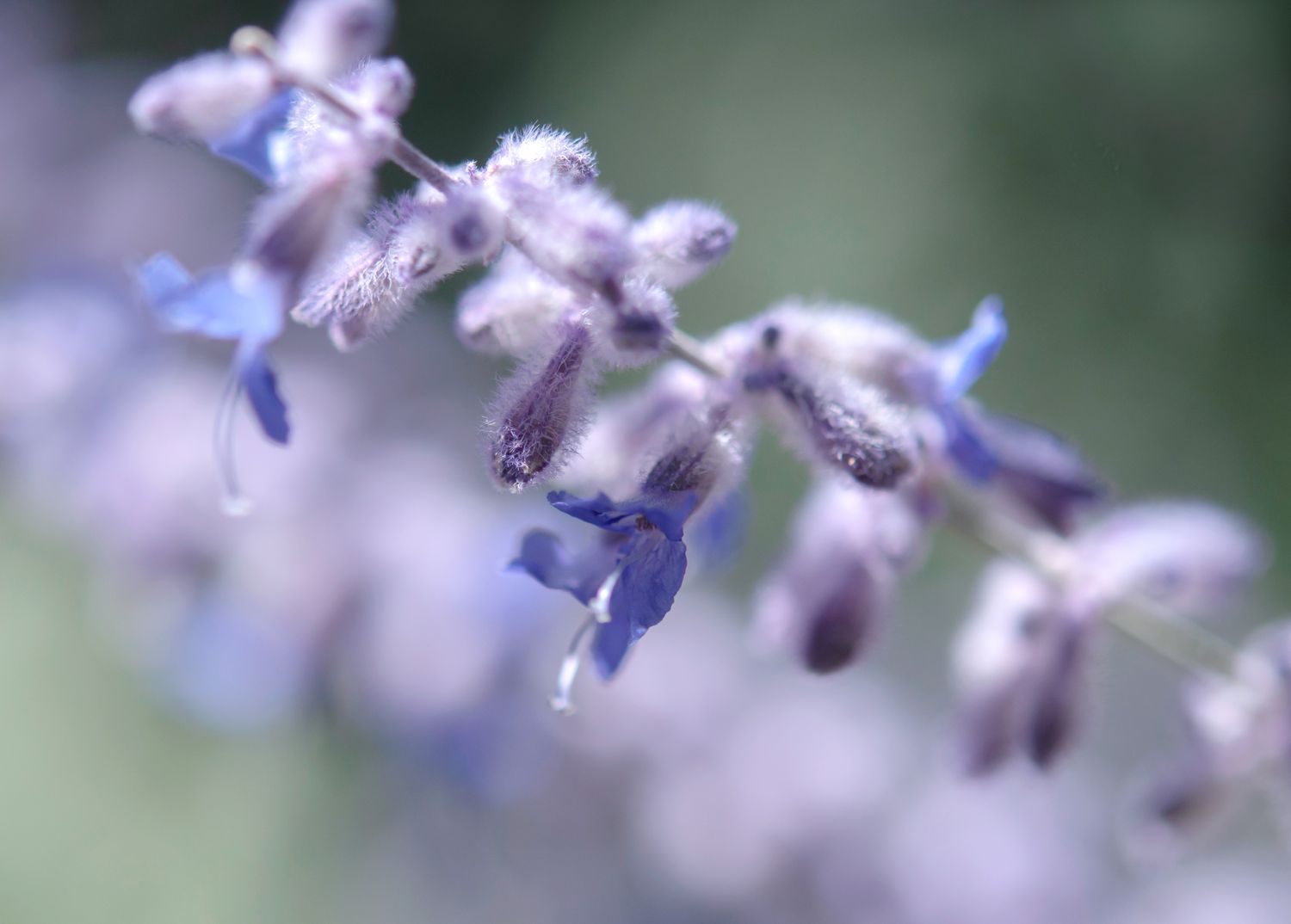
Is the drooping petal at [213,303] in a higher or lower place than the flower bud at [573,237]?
lower

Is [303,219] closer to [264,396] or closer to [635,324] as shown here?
[264,396]

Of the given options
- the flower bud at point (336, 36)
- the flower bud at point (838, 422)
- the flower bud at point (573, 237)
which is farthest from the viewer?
the flower bud at point (336, 36)

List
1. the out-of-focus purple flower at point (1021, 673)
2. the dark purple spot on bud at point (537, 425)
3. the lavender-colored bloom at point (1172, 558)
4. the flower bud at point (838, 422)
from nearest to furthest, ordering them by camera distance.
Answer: the dark purple spot on bud at point (537, 425)
the flower bud at point (838, 422)
the out-of-focus purple flower at point (1021, 673)
the lavender-colored bloom at point (1172, 558)

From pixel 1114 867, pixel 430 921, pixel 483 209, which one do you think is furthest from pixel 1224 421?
pixel 483 209

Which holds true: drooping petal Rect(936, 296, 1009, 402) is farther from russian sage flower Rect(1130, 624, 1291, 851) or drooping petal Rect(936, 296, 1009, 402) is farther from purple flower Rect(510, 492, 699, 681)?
russian sage flower Rect(1130, 624, 1291, 851)

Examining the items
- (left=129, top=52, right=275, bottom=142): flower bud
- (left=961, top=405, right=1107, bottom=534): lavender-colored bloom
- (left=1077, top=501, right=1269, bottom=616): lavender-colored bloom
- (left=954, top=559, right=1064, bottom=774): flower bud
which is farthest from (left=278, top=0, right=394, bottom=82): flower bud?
(left=1077, top=501, right=1269, bottom=616): lavender-colored bloom

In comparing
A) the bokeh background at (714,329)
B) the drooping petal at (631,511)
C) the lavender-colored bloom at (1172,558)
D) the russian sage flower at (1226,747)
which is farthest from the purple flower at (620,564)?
the bokeh background at (714,329)

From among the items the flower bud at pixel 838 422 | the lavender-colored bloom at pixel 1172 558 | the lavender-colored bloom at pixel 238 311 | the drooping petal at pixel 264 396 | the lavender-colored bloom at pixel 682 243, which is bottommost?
the drooping petal at pixel 264 396

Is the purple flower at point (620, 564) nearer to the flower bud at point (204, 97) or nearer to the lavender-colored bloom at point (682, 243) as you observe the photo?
the lavender-colored bloom at point (682, 243)
